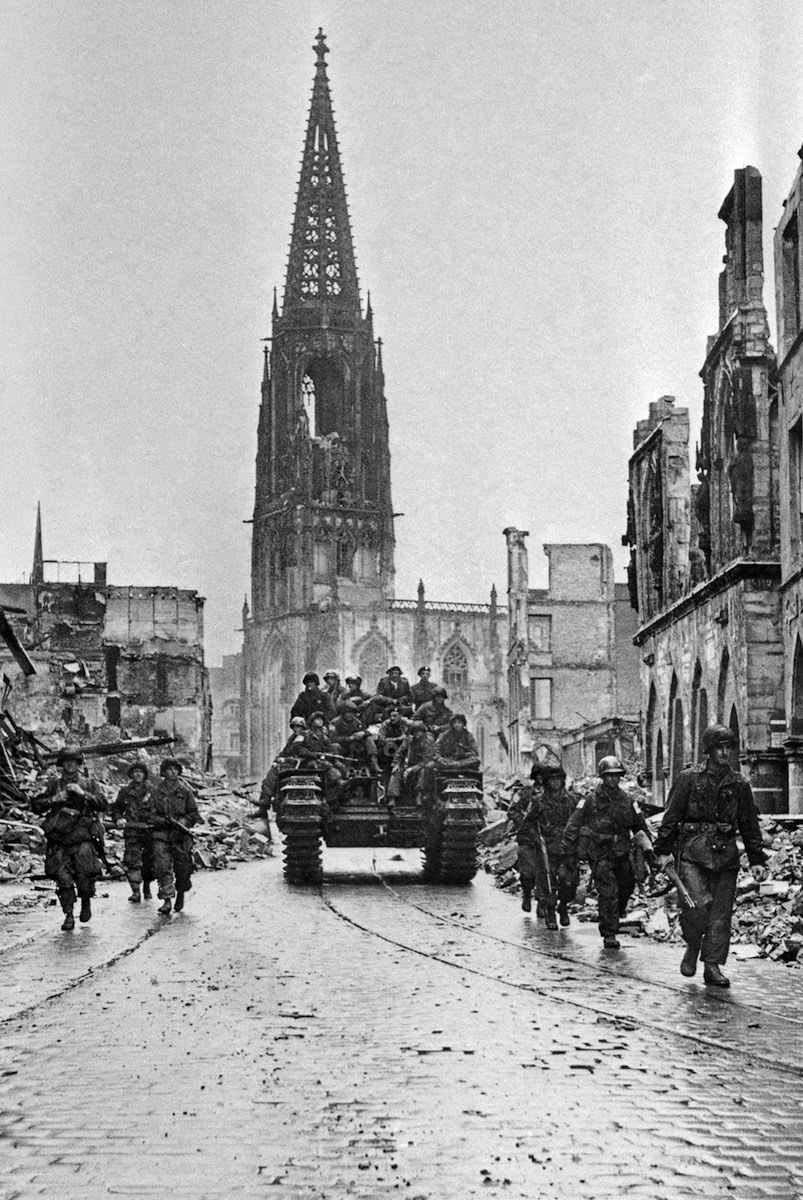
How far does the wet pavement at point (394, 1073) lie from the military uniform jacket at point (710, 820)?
0.85 meters

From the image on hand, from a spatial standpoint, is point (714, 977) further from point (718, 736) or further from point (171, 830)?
point (171, 830)

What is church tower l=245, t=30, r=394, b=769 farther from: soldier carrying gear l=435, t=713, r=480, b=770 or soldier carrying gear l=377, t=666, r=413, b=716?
soldier carrying gear l=435, t=713, r=480, b=770

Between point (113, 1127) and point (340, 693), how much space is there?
2069 centimetres

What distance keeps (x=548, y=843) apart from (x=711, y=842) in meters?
5.50

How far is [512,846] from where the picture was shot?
2894 centimetres

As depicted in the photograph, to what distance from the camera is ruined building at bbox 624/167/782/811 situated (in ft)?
92.8

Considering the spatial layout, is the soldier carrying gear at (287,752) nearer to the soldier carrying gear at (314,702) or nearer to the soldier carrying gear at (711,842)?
the soldier carrying gear at (314,702)

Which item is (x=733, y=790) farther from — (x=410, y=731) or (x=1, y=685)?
(x=1, y=685)

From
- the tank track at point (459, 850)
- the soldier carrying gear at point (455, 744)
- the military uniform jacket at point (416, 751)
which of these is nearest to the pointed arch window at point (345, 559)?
the military uniform jacket at point (416, 751)

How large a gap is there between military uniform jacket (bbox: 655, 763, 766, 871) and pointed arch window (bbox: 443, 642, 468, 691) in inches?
3461

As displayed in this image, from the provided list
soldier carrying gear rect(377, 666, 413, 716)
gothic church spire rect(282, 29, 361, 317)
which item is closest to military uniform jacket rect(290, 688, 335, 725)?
soldier carrying gear rect(377, 666, 413, 716)

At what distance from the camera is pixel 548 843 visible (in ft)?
55.1

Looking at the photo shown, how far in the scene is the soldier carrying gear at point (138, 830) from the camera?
18.6m

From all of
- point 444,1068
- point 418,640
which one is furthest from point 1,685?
point 418,640
